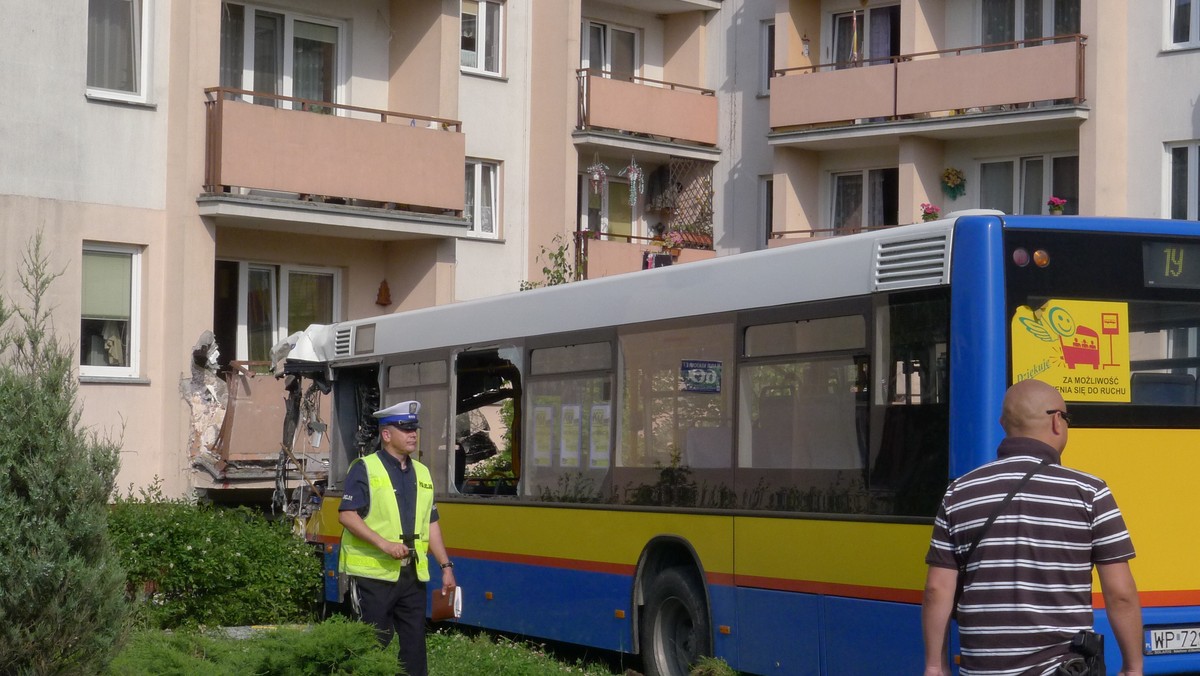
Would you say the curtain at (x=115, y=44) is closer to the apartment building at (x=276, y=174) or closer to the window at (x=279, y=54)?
the apartment building at (x=276, y=174)

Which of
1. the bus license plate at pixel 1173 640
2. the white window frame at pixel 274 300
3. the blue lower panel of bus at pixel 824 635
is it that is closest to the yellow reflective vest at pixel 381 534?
the blue lower panel of bus at pixel 824 635

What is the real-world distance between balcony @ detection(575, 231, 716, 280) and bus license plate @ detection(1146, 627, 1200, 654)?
18.4 metres

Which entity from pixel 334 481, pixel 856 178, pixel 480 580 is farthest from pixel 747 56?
pixel 480 580

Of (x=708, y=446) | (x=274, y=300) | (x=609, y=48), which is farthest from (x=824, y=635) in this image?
(x=609, y=48)

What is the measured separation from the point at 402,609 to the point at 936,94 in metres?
19.3

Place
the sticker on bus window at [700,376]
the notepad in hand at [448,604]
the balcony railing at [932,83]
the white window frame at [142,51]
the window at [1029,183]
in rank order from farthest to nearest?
the window at [1029,183] → the balcony railing at [932,83] → the white window frame at [142,51] → the sticker on bus window at [700,376] → the notepad in hand at [448,604]

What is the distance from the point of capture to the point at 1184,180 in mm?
24891

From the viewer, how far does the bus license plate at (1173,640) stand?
8867 mm

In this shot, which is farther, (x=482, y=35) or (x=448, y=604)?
(x=482, y=35)

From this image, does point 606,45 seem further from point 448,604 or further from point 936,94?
point 448,604

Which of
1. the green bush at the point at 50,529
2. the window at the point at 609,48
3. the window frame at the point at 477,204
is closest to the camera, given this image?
the green bush at the point at 50,529

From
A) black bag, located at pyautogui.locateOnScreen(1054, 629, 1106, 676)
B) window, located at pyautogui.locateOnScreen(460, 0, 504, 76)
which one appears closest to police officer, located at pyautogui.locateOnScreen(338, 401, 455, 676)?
black bag, located at pyautogui.locateOnScreen(1054, 629, 1106, 676)

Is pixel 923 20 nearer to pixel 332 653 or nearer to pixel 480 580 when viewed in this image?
pixel 480 580

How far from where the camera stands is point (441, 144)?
2461 centimetres
